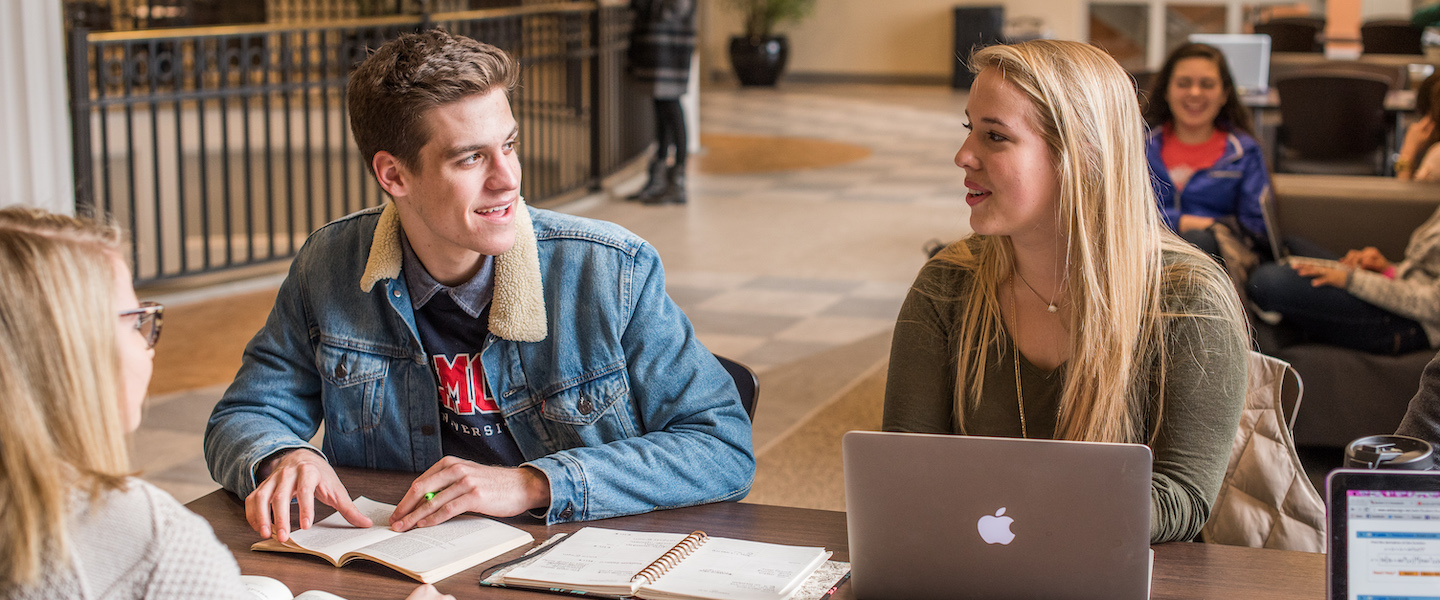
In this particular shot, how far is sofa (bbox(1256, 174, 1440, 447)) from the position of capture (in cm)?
346

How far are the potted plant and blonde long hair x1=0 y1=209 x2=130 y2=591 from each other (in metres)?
15.4

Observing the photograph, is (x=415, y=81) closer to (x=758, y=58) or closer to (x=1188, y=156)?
(x=1188, y=156)

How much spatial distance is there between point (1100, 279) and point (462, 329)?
895mm

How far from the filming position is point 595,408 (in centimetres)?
177

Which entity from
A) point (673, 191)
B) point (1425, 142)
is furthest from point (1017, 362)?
point (673, 191)

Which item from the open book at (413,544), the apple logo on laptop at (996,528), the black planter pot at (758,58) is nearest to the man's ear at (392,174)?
the open book at (413,544)

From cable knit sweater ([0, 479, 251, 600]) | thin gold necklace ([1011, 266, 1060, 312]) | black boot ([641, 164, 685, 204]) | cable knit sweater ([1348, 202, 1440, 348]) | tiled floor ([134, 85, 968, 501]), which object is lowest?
tiled floor ([134, 85, 968, 501])

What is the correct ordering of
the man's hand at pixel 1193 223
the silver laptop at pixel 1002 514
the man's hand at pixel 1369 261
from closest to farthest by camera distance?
the silver laptop at pixel 1002 514
the man's hand at pixel 1369 261
the man's hand at pixel 1193 223

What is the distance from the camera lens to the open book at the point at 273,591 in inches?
49.6

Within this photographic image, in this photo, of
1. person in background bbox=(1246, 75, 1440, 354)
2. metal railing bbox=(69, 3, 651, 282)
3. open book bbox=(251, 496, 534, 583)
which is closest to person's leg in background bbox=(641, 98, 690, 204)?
metal railing bbox=(69, 3, 651, 282)

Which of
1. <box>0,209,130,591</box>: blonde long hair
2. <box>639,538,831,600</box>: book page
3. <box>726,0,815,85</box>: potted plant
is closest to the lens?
<box>0,209,130,591</box>: blonde long hair

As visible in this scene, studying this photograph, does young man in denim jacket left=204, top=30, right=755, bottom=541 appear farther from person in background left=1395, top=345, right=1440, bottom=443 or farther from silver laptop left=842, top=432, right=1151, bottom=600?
person in background left=1395, top=345, right=1440, bottom=443

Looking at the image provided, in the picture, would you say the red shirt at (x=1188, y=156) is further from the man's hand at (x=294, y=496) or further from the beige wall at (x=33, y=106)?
the beige wall at (x=33, y=106)

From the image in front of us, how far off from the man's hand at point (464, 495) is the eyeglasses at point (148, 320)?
1.36 ft
